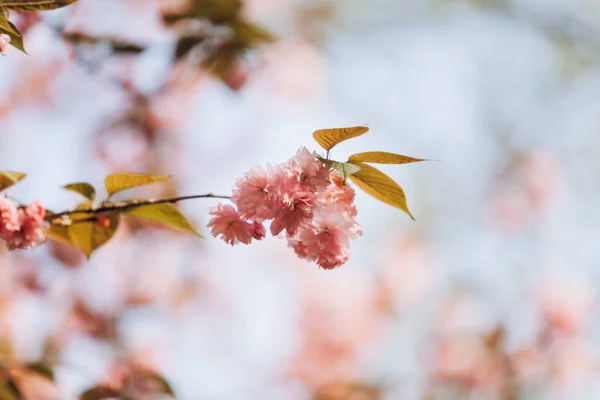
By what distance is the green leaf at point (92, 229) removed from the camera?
106cm

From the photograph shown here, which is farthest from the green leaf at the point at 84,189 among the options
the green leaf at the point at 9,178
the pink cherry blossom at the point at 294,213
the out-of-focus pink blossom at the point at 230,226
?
the pink cherry blossom at the point at 294,213

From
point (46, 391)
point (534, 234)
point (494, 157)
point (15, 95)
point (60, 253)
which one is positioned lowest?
point (46, 391)

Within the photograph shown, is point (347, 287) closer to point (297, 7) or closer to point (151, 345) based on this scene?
point (151, 345)

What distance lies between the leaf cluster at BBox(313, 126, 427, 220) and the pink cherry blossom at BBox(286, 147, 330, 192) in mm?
14

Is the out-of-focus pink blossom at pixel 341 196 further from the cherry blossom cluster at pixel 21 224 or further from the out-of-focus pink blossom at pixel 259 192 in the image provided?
the cherry blossom cluster at pixel 21 224

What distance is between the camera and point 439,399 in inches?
173

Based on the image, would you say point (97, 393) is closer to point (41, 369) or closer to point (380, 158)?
point (41, 369)

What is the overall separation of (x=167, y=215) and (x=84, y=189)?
156mm

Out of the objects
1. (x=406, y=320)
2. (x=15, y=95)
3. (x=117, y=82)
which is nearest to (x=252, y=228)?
(x=117, y=82)

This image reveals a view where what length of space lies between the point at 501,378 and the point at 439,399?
1.77ft

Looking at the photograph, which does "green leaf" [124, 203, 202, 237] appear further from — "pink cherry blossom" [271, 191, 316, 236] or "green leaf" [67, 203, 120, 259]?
"pink cherry blossom" [271, 191, 316, 236]

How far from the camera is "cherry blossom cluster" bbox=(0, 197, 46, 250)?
3.10ft

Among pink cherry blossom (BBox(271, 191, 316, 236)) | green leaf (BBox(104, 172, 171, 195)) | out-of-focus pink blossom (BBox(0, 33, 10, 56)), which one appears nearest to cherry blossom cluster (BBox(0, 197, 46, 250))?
green leaf (BBox(104, 172, 171, 195))

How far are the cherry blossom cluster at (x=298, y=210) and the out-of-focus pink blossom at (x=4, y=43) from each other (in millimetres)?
369
